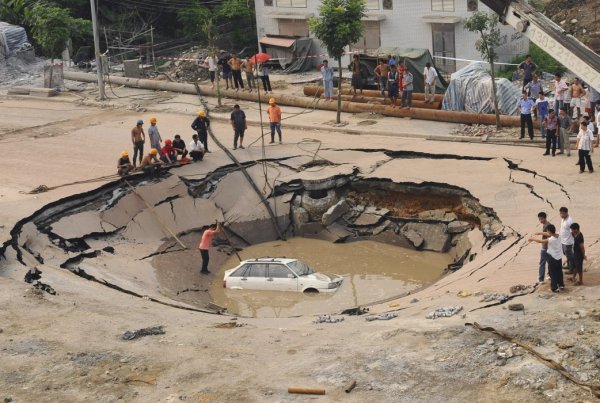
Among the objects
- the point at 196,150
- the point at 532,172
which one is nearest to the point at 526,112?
the point at 532,172

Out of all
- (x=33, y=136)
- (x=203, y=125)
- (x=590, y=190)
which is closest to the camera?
(x=590, y=190)

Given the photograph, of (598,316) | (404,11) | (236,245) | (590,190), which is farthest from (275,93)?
(598,316)

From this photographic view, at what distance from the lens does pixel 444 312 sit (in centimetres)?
1695

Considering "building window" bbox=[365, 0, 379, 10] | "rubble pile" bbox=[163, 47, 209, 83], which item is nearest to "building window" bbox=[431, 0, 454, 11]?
"building window" bbox=[365, 0, 379, 10]

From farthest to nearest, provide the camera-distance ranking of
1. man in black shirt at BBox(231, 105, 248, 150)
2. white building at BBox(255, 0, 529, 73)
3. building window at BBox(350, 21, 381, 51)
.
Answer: building window at BBox(350, 21, 381, 51), white building at BBox(255, 0, 529, 73), man in black shirt at BBox(231, 105, 248, 150)

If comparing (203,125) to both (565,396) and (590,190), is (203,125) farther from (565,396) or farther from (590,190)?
(565,396)

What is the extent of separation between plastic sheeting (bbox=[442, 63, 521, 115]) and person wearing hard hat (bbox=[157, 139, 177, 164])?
9873 mm

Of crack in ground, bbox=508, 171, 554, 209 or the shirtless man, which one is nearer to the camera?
crack in ground, bbox=508, 171, 554, 209

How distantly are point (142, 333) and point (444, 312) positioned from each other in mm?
5276

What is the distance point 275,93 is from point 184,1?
40.5 feet

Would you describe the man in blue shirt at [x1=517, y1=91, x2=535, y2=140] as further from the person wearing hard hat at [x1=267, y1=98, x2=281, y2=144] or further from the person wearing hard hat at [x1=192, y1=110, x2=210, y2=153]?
the person wearing hard hat at [x1=192, y1=110, x2=210, y2=153]

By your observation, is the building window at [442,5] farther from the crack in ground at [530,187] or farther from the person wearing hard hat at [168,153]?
the person wearing hard hat at [168,153]

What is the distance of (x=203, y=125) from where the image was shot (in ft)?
93.9

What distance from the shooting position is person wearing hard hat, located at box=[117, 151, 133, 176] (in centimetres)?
2656
